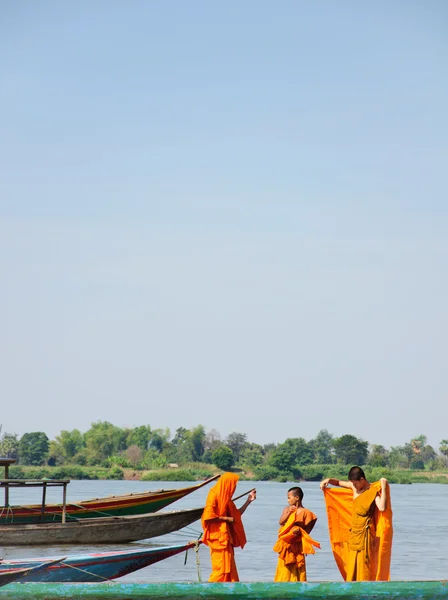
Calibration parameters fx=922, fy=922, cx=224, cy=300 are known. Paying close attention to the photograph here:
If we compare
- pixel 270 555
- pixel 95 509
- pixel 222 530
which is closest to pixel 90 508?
pixel 95 509

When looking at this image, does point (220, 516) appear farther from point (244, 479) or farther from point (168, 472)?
point (244, 479)

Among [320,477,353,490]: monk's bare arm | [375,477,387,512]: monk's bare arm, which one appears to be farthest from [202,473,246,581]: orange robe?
[375,477,387,512]: monk's bare arm

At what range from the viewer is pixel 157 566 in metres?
19.1

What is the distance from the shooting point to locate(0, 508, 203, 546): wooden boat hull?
17500 mm

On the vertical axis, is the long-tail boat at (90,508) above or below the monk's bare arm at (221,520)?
below

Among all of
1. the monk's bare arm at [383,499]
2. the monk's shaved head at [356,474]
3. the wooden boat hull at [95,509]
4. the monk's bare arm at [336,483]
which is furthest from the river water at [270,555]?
the monk's bare arm at [383,499]

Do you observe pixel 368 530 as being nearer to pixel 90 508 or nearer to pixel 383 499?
pixel 383 499

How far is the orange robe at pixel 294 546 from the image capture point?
8.72 metres

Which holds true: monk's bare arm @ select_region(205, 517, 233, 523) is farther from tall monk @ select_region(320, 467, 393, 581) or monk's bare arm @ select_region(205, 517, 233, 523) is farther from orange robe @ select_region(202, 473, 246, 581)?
tall monk @ select_region(320, 467, 393, 581)

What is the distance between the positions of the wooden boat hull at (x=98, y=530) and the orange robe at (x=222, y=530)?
9.25 m

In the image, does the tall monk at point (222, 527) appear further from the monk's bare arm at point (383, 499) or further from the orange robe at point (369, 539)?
the monk's bare arm at point (383, 499)

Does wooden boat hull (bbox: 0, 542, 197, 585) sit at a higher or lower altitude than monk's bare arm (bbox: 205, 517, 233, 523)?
lower

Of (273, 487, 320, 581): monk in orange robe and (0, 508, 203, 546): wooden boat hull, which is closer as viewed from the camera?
(273, 487, 320, 581): monk in orange robe

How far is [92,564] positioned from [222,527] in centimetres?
154
